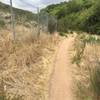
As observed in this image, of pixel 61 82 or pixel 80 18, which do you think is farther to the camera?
pixel 80 18

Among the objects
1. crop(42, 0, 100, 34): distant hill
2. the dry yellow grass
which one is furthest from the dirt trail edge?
crop(42, 0, 100, 34): distant hill

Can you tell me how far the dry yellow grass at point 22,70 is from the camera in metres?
9.73

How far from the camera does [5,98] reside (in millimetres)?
8773

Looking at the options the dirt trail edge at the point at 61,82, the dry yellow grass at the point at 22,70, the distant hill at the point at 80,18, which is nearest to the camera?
the dry yellow grass at the point at 22,70

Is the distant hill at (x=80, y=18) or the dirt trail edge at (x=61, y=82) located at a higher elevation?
the distant hill at (x=80, y=18)

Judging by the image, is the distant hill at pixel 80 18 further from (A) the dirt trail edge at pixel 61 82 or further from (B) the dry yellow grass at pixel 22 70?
(B) the dry yellow grass at pixel 22 70

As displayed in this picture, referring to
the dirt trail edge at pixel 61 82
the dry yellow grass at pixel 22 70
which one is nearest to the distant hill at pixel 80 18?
the dirt trail edge at pixel 61 82

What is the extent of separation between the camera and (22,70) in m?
11.1

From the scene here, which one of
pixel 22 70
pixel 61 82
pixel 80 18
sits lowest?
pixel 61 82

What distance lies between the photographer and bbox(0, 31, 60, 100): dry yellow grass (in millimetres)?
9727

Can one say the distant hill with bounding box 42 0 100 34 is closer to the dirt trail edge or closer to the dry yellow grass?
the dirt trail edge

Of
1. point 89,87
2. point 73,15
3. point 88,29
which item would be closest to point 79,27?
point 88,29

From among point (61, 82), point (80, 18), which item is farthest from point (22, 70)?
point (80, 18)

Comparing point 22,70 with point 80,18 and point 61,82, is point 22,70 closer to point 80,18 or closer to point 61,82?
point 61,82
